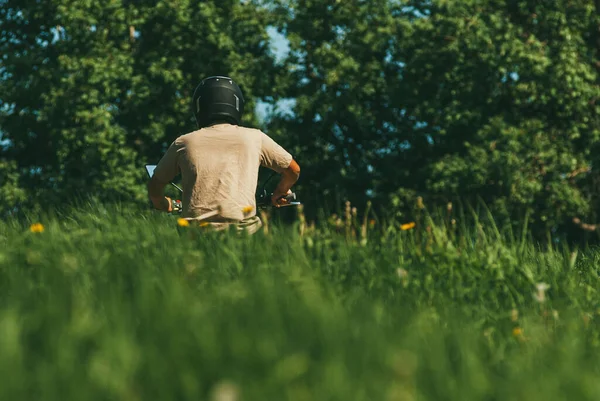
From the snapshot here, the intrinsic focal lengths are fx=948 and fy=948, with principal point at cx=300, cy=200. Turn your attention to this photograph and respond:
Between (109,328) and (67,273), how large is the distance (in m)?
0.82

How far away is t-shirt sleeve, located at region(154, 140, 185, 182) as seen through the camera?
222 inches

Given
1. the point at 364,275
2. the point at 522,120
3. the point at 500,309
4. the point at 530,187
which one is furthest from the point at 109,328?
the point at 522,120

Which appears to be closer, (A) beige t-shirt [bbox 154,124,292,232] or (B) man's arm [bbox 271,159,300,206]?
(A) beige t-shirt [bbox 154,124,292,232]

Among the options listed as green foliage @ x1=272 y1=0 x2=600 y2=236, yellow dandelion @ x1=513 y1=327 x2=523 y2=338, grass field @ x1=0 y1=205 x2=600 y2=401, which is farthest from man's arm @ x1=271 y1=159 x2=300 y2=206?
green foliage @ x1=272 y1=0 x2=600 y2=236

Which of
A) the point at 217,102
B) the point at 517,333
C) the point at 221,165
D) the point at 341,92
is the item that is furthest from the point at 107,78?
the point at 517,333

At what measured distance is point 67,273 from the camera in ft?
13.4

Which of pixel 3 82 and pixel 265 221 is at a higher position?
pixel 3 82

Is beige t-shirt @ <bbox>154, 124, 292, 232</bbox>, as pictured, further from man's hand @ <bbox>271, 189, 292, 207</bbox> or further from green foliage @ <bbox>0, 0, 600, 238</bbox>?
green foliage @ <bbox>0, 0, 600, 238</bbox>

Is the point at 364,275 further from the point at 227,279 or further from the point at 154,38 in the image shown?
the point at 154,38

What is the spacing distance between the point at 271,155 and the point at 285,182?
40 centimetres

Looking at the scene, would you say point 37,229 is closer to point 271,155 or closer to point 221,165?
point 221,165

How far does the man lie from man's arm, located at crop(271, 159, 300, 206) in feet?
0.48

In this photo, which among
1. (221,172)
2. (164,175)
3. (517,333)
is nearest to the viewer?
(517,333)

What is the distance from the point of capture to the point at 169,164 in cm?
569
